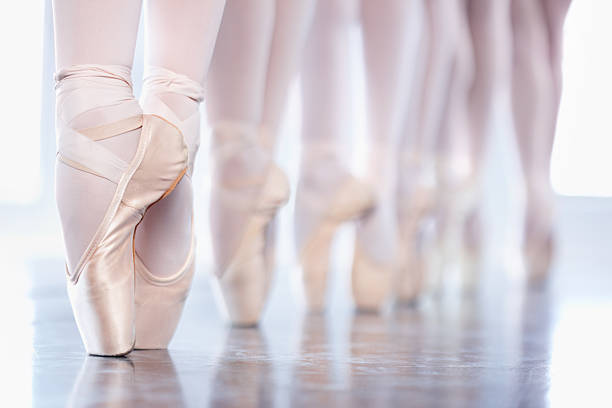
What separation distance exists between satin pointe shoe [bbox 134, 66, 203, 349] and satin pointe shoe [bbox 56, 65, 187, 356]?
0.06m

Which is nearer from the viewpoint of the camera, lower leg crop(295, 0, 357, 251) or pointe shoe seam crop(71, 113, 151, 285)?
pointe shoe seam crop(71, 113, 151, 285)

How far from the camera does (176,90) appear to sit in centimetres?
79

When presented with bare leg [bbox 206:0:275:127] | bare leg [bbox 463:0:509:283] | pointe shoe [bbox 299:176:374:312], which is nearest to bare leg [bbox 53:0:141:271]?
bare leg [bbox 206:0:275:127]

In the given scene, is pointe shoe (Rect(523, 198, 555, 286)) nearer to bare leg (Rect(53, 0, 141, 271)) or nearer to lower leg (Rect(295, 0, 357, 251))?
lower leg (Rect(295, 0, 357, 251))

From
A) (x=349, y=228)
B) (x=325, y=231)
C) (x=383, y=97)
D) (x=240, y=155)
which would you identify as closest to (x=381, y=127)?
(x=383, y=97)

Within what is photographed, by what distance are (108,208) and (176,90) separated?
16 centimetres

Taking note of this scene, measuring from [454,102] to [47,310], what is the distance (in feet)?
3.92

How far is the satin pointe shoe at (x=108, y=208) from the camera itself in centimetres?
69

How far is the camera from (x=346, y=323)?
1.12 meters

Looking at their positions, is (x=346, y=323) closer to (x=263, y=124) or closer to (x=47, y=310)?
(x=263, y=124)

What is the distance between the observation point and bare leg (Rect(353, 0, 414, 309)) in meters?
1.38

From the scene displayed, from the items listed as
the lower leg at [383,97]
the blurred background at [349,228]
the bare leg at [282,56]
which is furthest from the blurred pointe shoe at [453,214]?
the bare leg at [282,56]

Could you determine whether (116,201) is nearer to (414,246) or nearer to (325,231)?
(325,231)

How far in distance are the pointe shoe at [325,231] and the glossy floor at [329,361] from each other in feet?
0.11
